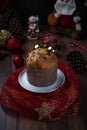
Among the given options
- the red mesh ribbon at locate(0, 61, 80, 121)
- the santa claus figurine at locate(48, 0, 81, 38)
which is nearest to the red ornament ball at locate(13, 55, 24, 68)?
the red mesh ribbon at locate(0, 61, 80, 121)

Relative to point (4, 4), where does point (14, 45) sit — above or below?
below

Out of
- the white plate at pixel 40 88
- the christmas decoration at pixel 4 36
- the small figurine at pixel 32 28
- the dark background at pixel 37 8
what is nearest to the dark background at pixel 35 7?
the dark background at pixel 37 8

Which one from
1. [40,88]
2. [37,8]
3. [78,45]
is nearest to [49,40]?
[78,45]

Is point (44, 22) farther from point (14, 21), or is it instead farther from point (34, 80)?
point (34, 80)

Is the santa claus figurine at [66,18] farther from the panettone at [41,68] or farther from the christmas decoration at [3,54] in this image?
the panettone at [41,68]

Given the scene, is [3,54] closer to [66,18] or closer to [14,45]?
[14,45]

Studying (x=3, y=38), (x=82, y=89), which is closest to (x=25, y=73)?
(x=82, y=89)

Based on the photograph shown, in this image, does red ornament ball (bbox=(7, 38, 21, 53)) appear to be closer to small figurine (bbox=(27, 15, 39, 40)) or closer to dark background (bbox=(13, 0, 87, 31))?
small figurine (bbox=(27, 15, 39, 40))
